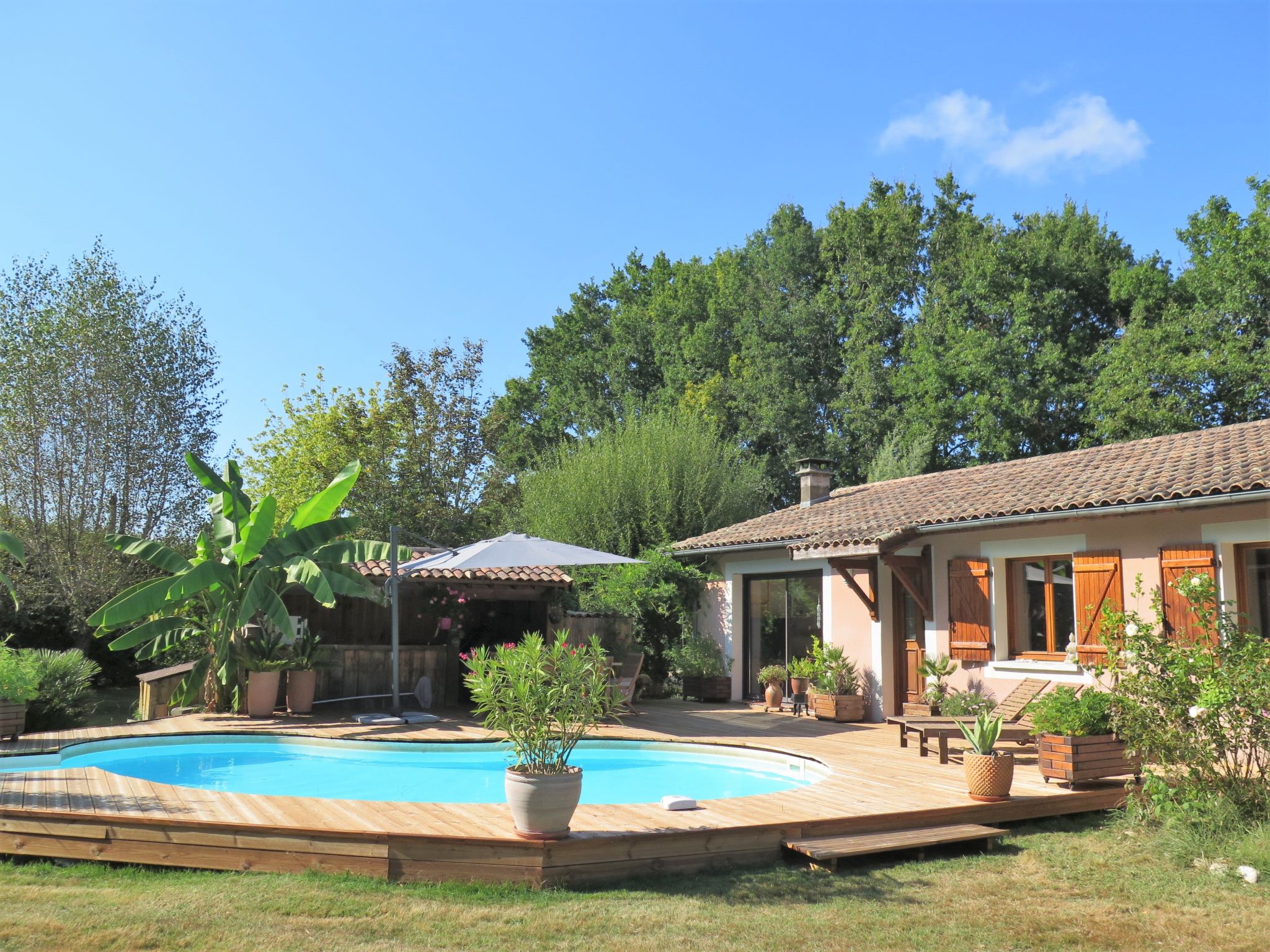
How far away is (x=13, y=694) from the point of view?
10625 mm

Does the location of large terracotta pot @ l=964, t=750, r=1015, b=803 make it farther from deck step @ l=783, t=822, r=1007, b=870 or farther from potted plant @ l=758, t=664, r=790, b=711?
potted plant @ l=758, t=664, r=790, b=711

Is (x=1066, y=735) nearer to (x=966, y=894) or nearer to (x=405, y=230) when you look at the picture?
(x=966, y=894)

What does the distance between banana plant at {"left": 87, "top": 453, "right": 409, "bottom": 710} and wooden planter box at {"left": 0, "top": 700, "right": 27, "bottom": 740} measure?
1.21 metres

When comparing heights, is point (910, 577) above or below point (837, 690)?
above

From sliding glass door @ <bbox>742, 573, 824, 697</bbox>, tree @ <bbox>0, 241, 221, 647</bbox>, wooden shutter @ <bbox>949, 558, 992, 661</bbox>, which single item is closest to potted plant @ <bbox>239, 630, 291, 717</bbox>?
sliding glass door @ <bbox>742, 573, 824, 697</bbox>

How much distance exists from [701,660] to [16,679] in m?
10.1

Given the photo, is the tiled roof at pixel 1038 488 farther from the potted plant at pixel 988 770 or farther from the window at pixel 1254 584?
the potted plant at pixel 988 770

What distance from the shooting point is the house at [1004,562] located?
9.50 meters

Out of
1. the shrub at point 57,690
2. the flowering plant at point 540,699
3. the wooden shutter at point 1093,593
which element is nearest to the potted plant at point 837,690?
the wooden shutter at point 1093,593

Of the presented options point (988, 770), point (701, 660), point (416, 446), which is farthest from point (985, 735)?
point (416, 446)

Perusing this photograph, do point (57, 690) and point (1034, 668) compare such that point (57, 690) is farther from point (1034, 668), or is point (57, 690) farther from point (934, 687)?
point (1034, 668)

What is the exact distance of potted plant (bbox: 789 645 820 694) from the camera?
46.4ft

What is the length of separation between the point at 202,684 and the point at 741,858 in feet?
31.3

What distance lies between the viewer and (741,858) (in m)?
6.31
